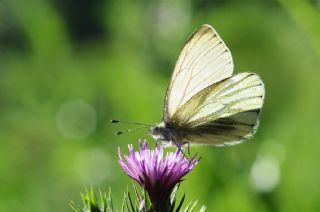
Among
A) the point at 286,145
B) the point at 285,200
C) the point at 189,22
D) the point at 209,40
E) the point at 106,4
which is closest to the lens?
the point at 209,40

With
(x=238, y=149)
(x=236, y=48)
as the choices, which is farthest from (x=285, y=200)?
(x=236, y=48)

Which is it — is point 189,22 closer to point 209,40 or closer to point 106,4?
point 106,4

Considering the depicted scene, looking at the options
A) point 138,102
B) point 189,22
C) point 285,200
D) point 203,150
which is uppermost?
point 189,22

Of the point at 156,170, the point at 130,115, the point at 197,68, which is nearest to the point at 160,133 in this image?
the point at 156,170

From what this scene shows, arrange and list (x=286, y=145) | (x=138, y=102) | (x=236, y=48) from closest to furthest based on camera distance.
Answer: (x=286, y=145)
(x=138, y=102)
(x=236, y=48)

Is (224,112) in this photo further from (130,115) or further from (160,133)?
(130,115)

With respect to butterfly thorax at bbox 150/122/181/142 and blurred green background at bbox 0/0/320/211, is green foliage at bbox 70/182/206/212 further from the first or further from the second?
blurred green background at bbox 0/0/320/211

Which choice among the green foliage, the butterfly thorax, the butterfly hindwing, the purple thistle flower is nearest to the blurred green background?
the butterfly hindwing

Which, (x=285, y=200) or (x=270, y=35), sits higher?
(x=270, y=35)
